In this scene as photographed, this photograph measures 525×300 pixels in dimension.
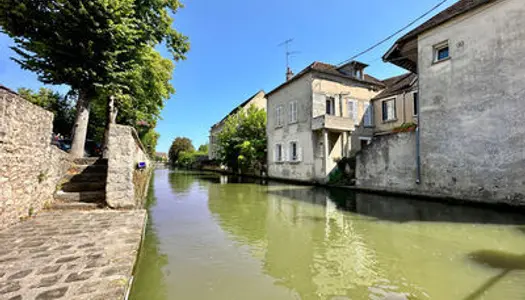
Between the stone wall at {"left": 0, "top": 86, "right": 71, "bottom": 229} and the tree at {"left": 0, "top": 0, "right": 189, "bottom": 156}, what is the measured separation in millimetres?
4338

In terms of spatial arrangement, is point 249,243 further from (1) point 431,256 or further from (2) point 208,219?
(1) point 431,256

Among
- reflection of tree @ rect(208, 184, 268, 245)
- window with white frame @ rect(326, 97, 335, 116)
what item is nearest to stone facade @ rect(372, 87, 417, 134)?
window with white frame @ rect(326, 97, 335, 116)

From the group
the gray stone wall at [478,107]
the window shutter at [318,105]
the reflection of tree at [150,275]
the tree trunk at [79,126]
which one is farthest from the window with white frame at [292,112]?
the reflection of tree at [150,275]

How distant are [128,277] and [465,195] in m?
10.4

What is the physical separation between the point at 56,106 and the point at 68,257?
20520mm

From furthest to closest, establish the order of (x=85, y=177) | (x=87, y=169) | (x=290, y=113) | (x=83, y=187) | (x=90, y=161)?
(x=290, y=113), (x=90, y=161), (x=87, y=169), (x=85, y=177), (x=83, y=187)

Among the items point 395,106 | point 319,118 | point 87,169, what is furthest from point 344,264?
point 395,106

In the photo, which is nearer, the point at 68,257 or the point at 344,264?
the point at 68,257

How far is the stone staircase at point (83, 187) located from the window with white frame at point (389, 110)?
17252mm

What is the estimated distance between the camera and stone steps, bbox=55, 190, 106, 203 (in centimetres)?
542

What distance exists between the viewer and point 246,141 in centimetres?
2102

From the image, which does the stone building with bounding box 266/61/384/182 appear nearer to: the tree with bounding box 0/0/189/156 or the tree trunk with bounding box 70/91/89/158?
the tree with bounding box 0/0/189/156

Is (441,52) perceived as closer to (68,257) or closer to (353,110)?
(353,110)

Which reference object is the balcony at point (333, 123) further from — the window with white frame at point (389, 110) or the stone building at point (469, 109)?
the stone building at point (469, 109)
